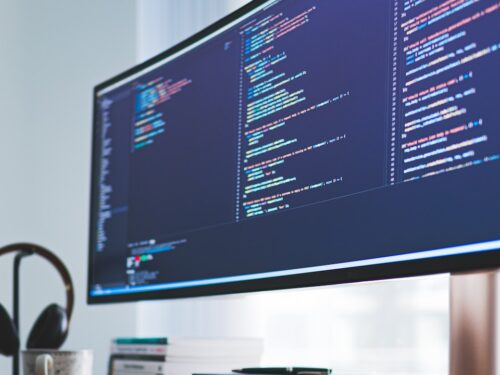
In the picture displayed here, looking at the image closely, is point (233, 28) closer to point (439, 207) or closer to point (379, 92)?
point (379, 92)

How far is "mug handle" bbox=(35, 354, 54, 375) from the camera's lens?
1.01 meters

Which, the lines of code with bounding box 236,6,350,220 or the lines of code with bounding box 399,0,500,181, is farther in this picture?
the lines of code with bounding box 236,6,350,220

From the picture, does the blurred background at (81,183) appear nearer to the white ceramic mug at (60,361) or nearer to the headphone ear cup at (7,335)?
the headphone ear cup at (7,335)

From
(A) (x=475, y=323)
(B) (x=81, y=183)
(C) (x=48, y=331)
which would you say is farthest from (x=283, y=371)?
(B) (x=81, y=183)

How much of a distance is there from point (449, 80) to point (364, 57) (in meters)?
0.15

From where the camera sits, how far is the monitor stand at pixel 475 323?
0.72 metres

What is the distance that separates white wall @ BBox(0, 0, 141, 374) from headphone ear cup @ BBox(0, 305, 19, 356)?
1.69 feet

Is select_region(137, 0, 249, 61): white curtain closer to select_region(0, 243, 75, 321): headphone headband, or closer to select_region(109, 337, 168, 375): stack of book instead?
select_region(0, 243, 75, 321): headphone headband

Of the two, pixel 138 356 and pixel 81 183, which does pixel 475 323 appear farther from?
pixel 81 183

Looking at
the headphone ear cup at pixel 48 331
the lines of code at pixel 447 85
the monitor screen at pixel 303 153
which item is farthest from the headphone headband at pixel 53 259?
the lines of code at pixel 447 85

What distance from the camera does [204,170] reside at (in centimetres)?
113

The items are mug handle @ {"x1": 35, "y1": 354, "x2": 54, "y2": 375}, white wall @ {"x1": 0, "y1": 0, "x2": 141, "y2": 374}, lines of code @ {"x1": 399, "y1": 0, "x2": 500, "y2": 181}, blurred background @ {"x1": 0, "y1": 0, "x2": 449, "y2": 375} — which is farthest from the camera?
white wall @ {"x1": 0, "y1": 0, "x2": 141, "y2": 374}

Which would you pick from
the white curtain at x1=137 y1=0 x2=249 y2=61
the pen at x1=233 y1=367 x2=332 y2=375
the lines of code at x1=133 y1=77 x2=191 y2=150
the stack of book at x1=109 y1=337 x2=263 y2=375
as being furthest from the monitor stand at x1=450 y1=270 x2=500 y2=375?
the white curtain at x1=137 y1=0 x2=249 y2=61

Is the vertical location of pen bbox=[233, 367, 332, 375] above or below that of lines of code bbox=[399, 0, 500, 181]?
below
